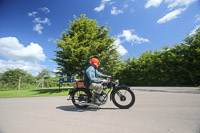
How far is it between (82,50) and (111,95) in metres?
7.51

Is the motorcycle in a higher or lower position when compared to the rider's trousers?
lower

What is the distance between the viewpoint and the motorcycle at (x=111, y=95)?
376 cm

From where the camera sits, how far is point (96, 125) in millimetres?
2316

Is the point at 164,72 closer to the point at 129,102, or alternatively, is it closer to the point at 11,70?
the point at 129,102

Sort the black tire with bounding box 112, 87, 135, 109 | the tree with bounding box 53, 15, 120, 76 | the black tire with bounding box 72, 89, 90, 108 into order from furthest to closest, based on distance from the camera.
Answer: the tree with bounding box 53, 15, 120, 76 → the black tire with bounding box 72, 89, 90, 108 → the black tire with bounding box 112, 87, 135, 109

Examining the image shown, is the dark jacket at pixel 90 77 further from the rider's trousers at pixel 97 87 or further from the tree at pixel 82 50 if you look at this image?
the tree at pixel 82 50

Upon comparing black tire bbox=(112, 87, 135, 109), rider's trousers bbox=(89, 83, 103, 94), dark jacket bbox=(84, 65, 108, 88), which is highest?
dark jacket bbox=(84, 65, 108, 88)

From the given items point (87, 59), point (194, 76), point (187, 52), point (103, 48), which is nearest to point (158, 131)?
point (87, 59)

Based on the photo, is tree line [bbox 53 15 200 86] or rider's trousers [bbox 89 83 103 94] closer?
rider's trousers [bbox 89 83 103 94]

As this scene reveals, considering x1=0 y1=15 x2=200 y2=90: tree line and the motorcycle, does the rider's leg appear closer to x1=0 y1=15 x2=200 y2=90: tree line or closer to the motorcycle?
the motorcycle

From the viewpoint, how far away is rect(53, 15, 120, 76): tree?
10.7m

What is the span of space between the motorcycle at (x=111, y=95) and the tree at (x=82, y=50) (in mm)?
6852

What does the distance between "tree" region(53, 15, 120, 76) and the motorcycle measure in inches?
270

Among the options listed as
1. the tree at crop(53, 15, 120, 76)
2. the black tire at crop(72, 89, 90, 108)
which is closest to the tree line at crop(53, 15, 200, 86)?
the tree at crop(53, 15, 120, 76)
